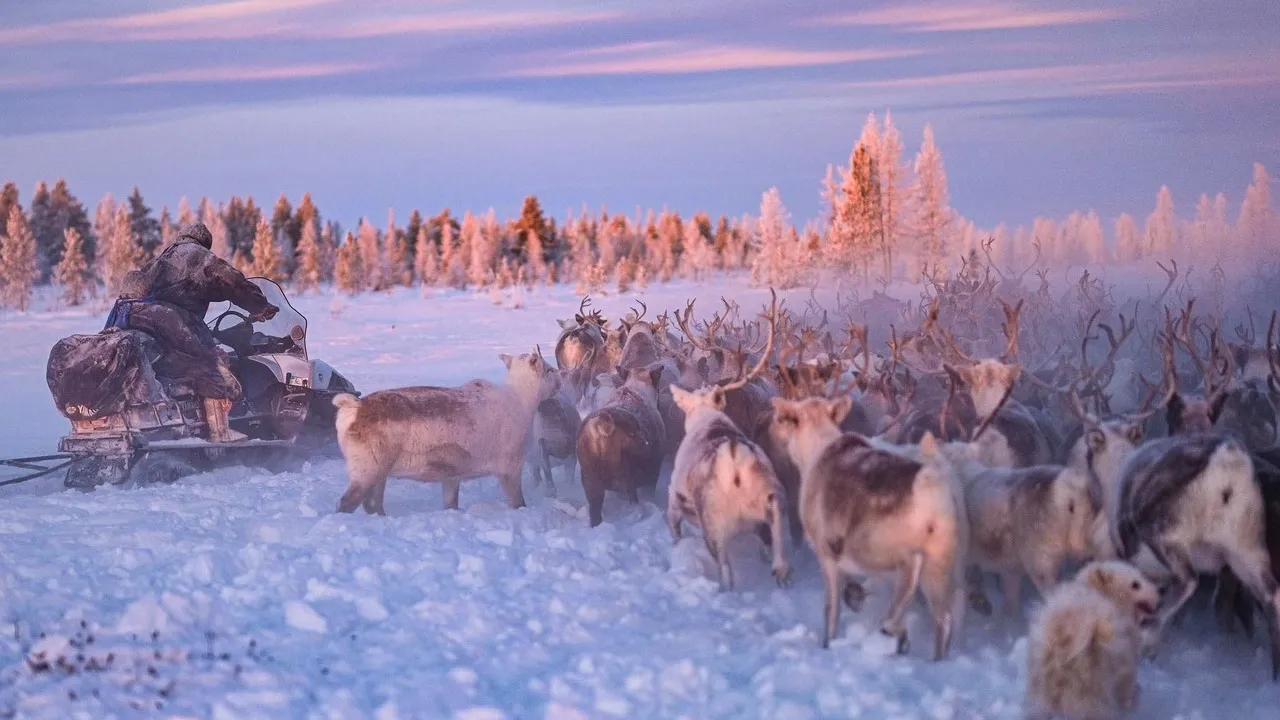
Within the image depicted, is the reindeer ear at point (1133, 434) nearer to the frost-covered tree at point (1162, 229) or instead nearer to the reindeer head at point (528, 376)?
the reindeer head at point (528, 376)

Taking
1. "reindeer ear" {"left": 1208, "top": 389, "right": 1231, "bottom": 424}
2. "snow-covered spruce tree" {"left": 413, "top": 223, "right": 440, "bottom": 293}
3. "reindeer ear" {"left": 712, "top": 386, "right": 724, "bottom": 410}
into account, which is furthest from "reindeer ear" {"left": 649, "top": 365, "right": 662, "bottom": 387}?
"snow-covered spruce tree" {"left": 413, "top": 223, "right": 440, "bottom": 293}

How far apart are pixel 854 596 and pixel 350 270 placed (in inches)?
2242

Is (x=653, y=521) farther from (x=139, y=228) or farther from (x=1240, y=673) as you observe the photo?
(x=139, y=228)

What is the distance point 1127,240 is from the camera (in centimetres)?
5116

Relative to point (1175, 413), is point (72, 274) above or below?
above

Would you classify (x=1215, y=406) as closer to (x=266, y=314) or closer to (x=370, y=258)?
(x=266, y=314)

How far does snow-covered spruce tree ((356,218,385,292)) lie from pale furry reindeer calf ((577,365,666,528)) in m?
56.1

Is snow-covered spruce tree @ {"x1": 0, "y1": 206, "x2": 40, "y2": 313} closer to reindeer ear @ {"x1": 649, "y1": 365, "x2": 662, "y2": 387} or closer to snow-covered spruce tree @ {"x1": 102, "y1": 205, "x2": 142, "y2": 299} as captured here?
snow-covered spruce tree @ {"x1": 102, "y1": 205, "x2": 142, "y2": 299}

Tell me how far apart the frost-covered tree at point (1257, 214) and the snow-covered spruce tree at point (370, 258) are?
141 ft

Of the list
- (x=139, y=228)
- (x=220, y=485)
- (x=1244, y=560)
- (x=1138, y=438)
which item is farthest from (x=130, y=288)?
(x=139, y=228)

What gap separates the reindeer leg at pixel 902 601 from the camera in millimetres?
5898

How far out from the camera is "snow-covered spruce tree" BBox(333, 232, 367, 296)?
195 ft

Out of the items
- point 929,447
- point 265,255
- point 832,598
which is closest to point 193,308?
point 832,598

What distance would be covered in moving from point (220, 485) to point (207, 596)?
14.0 feet
